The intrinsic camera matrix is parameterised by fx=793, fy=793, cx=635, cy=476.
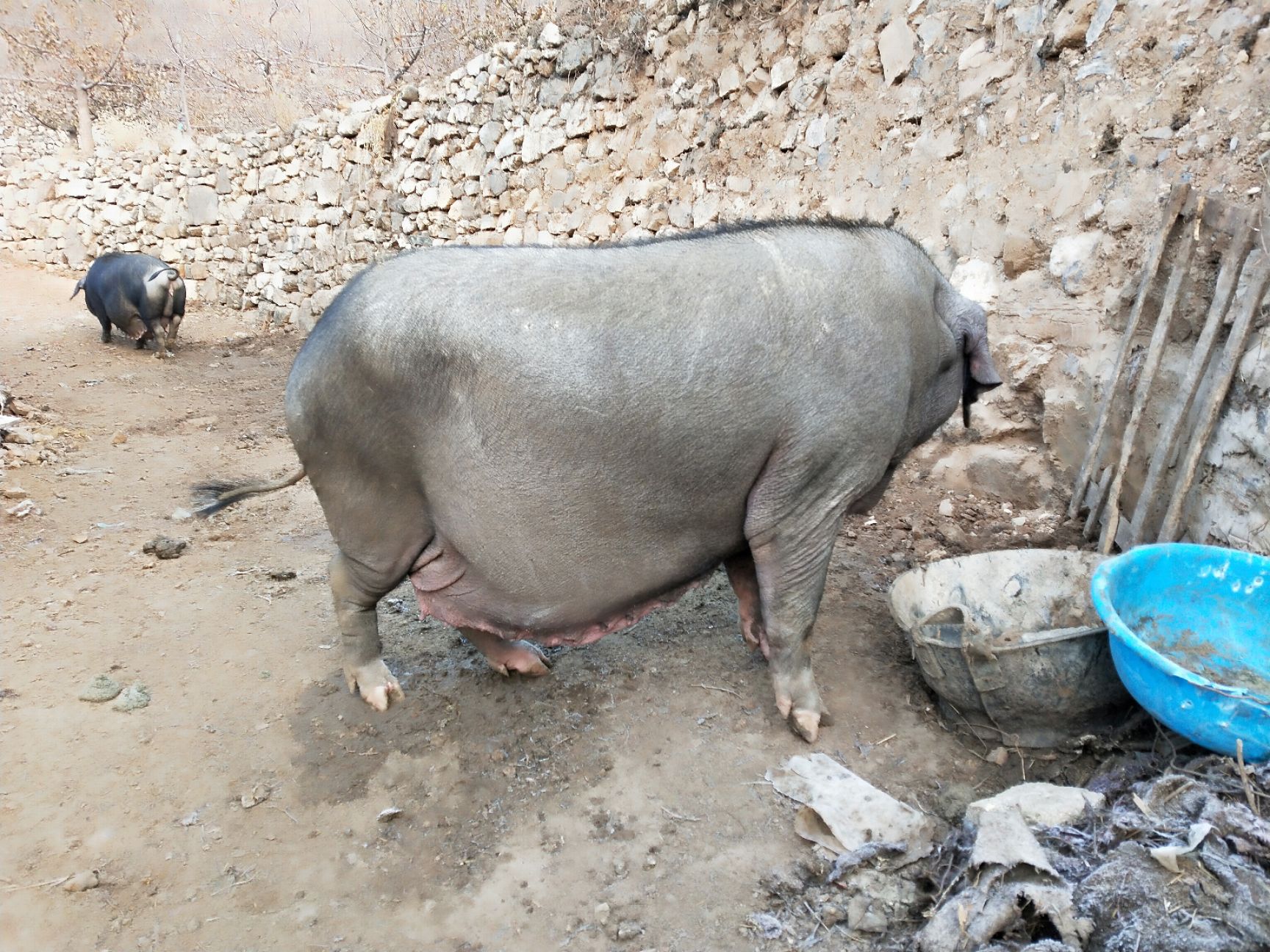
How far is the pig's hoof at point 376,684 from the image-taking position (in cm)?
338

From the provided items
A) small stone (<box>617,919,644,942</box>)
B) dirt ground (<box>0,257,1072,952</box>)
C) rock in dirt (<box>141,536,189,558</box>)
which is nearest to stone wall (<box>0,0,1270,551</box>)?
dirt ground (<box>0,257,1072,952</box>)

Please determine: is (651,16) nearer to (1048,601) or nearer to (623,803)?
(1048,601)

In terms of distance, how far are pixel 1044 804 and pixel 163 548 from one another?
4.72 metres

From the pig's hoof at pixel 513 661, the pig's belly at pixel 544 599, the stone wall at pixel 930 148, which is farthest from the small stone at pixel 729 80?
the pig's hoof at pixel 513 661

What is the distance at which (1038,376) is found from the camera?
4.35 meters

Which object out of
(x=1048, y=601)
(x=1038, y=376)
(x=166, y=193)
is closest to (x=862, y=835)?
(x=1048, y=601)

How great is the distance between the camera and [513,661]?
3543mm

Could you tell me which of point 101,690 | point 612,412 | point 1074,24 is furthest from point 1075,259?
point 101,690

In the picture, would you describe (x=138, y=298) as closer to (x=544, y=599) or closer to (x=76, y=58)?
(x=544, y=599)

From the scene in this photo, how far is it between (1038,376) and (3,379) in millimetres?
9524

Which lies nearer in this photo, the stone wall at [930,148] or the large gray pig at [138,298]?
the stone wall at [930,148]

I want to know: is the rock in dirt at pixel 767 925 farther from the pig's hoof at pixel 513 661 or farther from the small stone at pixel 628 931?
the pig's hoof at pixel 513 661

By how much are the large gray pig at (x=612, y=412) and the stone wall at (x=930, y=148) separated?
149 cm

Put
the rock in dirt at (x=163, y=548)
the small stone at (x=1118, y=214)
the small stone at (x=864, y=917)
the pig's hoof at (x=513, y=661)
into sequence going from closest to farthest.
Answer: the small stone at (x=864, y=917)
the pig's hoof at (x=513, y=661)
the small stone at (x=1118, y=214)
the rock in dirt at (x=163, y=548)
